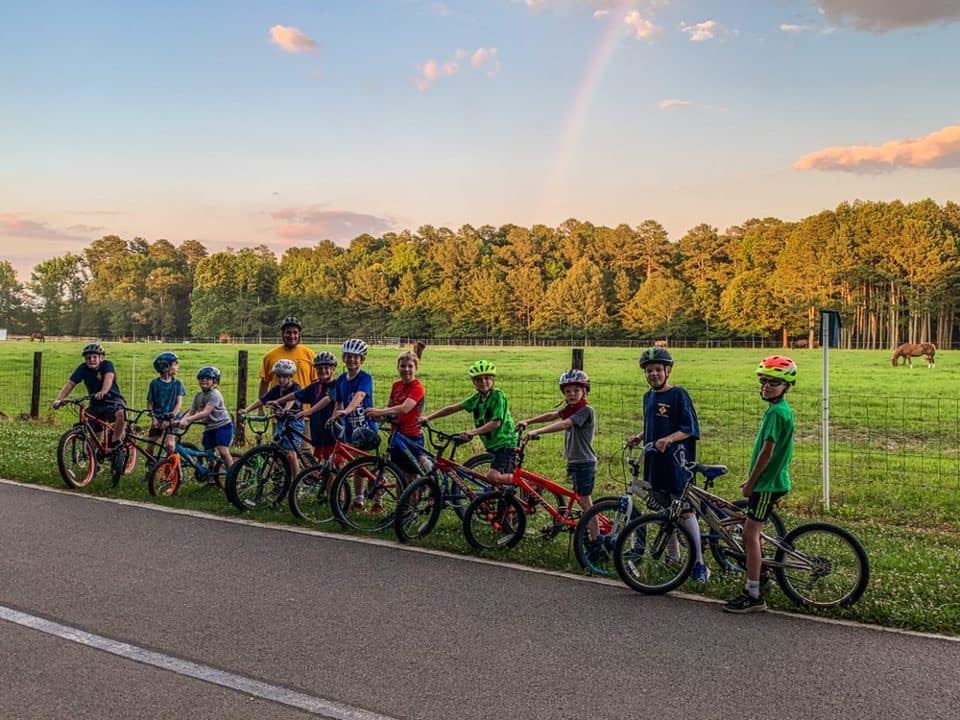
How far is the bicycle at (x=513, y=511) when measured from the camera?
7457 mm

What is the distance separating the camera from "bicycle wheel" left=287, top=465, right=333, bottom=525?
862cm

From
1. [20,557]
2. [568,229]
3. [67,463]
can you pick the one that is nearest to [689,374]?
[67,463]

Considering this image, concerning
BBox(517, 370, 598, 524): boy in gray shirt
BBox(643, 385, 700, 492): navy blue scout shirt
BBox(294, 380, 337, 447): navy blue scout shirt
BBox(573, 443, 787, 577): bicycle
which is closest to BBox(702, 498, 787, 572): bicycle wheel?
BBox(573, 443, 787, 577): bicycle

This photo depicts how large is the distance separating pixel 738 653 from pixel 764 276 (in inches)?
4044

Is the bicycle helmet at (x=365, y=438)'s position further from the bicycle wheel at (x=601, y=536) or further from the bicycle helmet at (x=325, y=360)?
the bicycle wheel at (x=601, y=536)

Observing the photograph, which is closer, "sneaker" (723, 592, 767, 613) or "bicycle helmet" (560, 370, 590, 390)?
"sneaker" (723, 592, 767, 613)

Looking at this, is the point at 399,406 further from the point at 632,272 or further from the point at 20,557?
the point at 632,272

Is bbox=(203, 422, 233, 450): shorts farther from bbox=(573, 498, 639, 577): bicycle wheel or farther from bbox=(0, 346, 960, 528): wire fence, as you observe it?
bbox=(573, 498, 639, 577): bicycle wheel

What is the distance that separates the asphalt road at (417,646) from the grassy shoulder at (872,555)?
0.33 metres

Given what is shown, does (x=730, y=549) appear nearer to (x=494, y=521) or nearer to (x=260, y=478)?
(x=494, y=521)

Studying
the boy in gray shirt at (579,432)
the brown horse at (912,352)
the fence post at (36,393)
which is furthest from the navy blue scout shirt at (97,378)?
the brown horse at (912,352)

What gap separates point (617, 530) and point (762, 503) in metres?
1.38

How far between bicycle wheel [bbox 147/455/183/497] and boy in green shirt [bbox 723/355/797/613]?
6524 mm

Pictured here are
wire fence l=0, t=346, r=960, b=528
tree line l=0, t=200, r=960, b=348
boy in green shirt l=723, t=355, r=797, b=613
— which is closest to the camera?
boy in green shirt l=723, t=355, r=797, b=613
